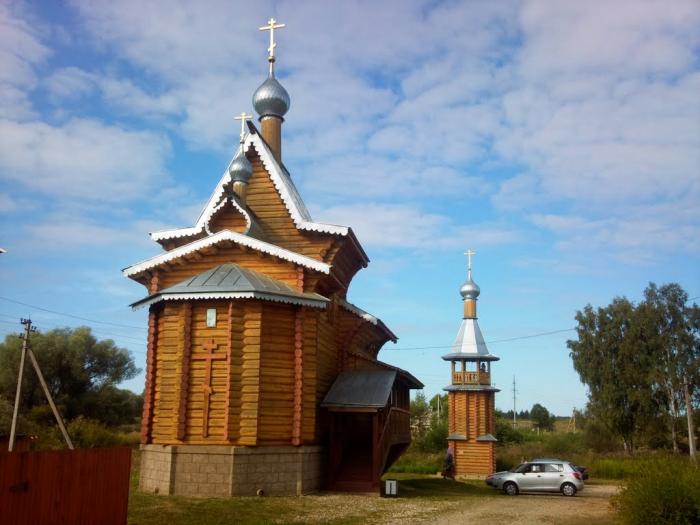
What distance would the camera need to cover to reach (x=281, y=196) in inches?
877

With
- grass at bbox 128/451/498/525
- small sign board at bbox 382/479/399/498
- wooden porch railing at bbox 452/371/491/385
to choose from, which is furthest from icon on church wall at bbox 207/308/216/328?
wooden porch railing at bbox 452/371/491/385

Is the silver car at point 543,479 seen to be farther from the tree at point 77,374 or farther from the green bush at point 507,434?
the green bush at point 507,434

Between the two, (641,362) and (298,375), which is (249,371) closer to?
(298,375)

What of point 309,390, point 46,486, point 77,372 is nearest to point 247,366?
point 309,390

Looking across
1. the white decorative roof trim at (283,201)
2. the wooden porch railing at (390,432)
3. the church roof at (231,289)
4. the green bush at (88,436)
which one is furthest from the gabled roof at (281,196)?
the green bush at (88,436)

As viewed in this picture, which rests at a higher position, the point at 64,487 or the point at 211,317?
the point at 211,317

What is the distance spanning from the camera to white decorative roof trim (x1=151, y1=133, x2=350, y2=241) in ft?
69.4

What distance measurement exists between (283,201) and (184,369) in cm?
709

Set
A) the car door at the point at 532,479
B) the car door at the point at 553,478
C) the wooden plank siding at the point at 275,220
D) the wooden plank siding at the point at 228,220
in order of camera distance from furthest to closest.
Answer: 1. the car door at the point at 532,479
2. the car door at the point at 553,478
3. the wooden plank siding at the point at 275,220
4. the wooden plank siding at the point at 228,220

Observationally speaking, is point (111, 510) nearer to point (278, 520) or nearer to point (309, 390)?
point (278, 520)

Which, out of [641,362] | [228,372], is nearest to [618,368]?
[641,362]

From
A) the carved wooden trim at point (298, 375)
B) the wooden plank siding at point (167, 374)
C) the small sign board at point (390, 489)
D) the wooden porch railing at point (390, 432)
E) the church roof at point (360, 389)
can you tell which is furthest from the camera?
the wooden porch railing at point (390, 432)

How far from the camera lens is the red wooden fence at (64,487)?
29.5ft

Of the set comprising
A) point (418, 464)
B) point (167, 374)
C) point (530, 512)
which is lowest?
point (418, 464)
